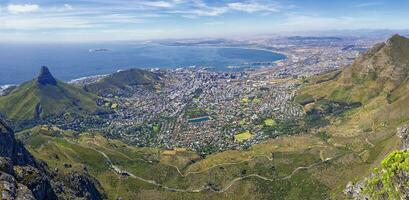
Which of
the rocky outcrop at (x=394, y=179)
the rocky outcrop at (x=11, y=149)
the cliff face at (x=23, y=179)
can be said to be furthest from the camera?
the rocky outcrop at (x=11, y=149)

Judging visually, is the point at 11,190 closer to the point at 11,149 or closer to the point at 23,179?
the point at 23,179

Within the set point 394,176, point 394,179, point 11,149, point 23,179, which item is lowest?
point 11,149

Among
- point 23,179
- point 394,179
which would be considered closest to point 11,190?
point 23,179

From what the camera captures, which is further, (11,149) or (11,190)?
(11,149)

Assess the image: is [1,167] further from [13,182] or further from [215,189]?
[215,189]

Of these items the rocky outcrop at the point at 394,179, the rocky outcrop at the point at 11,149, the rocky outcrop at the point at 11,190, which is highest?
the rocky outcrop at the point at 394,179

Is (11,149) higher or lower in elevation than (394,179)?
lower

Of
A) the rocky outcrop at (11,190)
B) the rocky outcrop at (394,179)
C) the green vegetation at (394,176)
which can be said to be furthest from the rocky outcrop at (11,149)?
the green vegetation at (394,176)

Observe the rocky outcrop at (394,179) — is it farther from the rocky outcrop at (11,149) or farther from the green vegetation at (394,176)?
the rocky outcrop at (11,149)

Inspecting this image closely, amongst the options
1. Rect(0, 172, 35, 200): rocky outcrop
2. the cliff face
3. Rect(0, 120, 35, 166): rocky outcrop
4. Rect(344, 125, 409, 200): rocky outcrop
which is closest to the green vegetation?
Rect(344, 125, 409, 200): rocky outcrop

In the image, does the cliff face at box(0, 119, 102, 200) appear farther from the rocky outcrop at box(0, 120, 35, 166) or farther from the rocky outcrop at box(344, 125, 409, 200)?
the rocky outcrop at box(344, 125, 409, 200)

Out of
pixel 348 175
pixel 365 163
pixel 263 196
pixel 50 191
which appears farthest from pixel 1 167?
pixel 365 163
